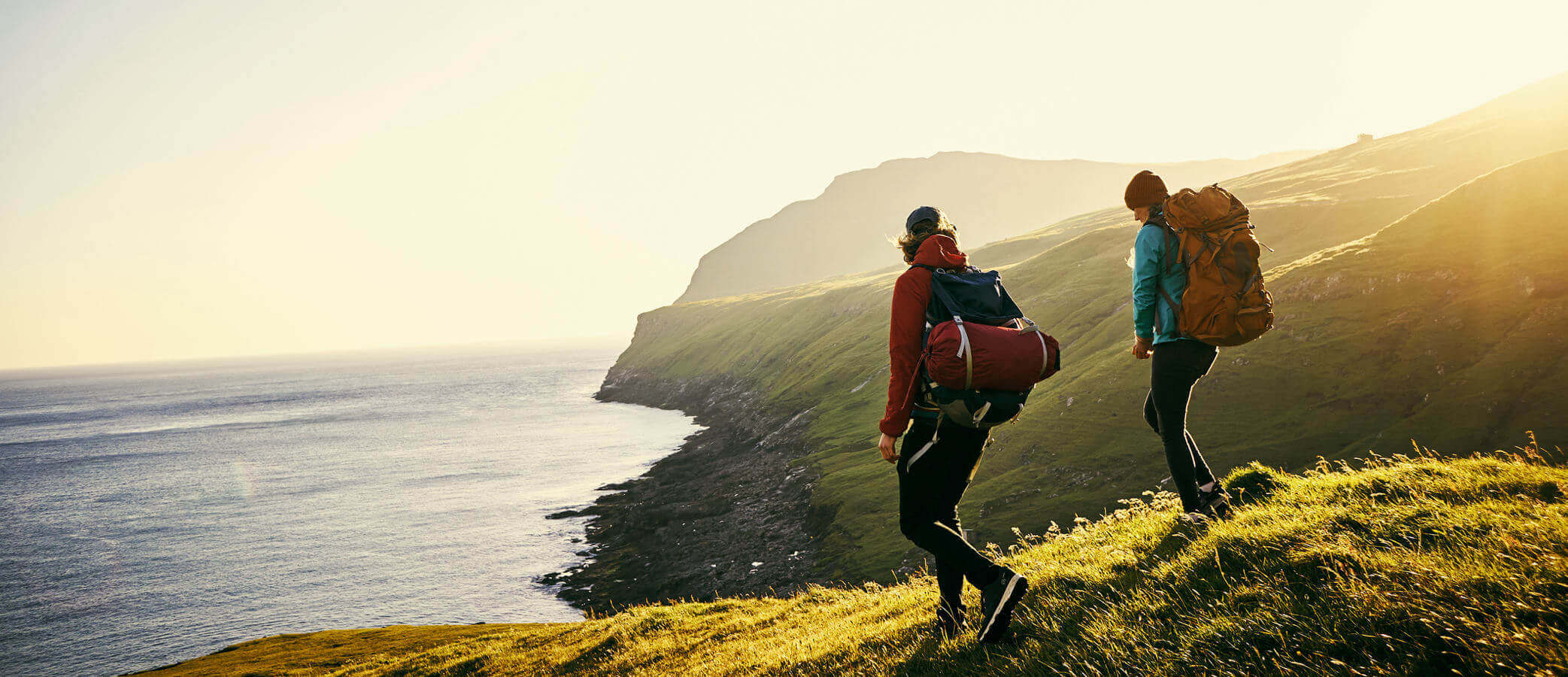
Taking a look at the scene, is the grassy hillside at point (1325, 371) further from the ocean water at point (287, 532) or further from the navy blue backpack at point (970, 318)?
the ocean water at point (287, 532)

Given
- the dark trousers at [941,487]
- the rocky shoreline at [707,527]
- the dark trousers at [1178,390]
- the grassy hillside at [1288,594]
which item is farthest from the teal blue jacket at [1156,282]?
the rocky shoreline at [707,527]

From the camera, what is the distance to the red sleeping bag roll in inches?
216

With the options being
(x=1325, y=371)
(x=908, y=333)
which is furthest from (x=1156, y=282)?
(x=1325, y=371)

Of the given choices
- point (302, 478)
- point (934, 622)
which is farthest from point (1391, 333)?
point (302, 478)

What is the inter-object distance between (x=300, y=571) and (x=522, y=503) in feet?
57.3

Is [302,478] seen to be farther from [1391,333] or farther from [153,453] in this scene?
[1391,333]

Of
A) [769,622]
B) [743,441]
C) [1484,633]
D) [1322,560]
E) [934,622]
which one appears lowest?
[743,441]

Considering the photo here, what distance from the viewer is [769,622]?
1359cm

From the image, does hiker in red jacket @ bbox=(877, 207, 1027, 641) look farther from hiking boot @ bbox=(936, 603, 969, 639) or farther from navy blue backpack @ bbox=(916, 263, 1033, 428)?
hiking boot @ bbox=(936, 603, 969, 639)

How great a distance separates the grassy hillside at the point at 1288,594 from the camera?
12.8 feet

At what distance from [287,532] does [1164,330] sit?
7344 cm

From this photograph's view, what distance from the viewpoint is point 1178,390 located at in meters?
7.05

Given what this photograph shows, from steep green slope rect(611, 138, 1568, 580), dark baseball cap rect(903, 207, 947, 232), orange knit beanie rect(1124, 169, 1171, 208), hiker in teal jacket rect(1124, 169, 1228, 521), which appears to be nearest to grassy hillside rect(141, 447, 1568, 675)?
hiker in teal jacket rect(1124, 169, 1228, 521)

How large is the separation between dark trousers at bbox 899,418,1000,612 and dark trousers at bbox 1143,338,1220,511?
2187 mm
